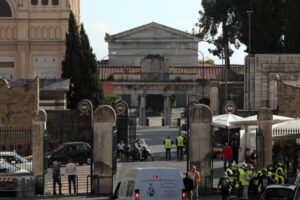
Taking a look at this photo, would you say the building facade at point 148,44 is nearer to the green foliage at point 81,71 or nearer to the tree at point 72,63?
the green foliage at point 81,71

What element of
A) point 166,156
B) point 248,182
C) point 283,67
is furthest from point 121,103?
point 248,182

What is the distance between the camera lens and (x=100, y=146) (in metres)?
36.1

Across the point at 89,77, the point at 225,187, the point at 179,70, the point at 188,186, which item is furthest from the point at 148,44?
the point at 188,186

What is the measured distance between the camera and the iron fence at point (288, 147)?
38.4 m

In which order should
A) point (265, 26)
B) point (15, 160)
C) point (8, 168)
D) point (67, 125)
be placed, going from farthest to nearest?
point (265, 26) → point (67, 125) → point (15, 160) → point (8, 168)

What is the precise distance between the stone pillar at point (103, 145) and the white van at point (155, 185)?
8.92 meters

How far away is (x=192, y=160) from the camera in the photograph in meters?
35.7

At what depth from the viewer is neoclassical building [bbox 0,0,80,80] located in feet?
336

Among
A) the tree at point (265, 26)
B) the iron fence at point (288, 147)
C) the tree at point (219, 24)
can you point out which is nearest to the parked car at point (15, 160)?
the iron fence at point (288, 147)

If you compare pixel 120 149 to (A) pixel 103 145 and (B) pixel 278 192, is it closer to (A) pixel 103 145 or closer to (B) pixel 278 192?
(A) pixel 103 145

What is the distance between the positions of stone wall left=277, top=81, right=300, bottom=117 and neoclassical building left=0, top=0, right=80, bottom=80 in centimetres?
4916

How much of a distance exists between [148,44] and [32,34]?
82.0 ft

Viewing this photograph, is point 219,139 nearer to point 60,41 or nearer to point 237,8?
point 237,8

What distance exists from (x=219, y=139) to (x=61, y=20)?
47.1 m
